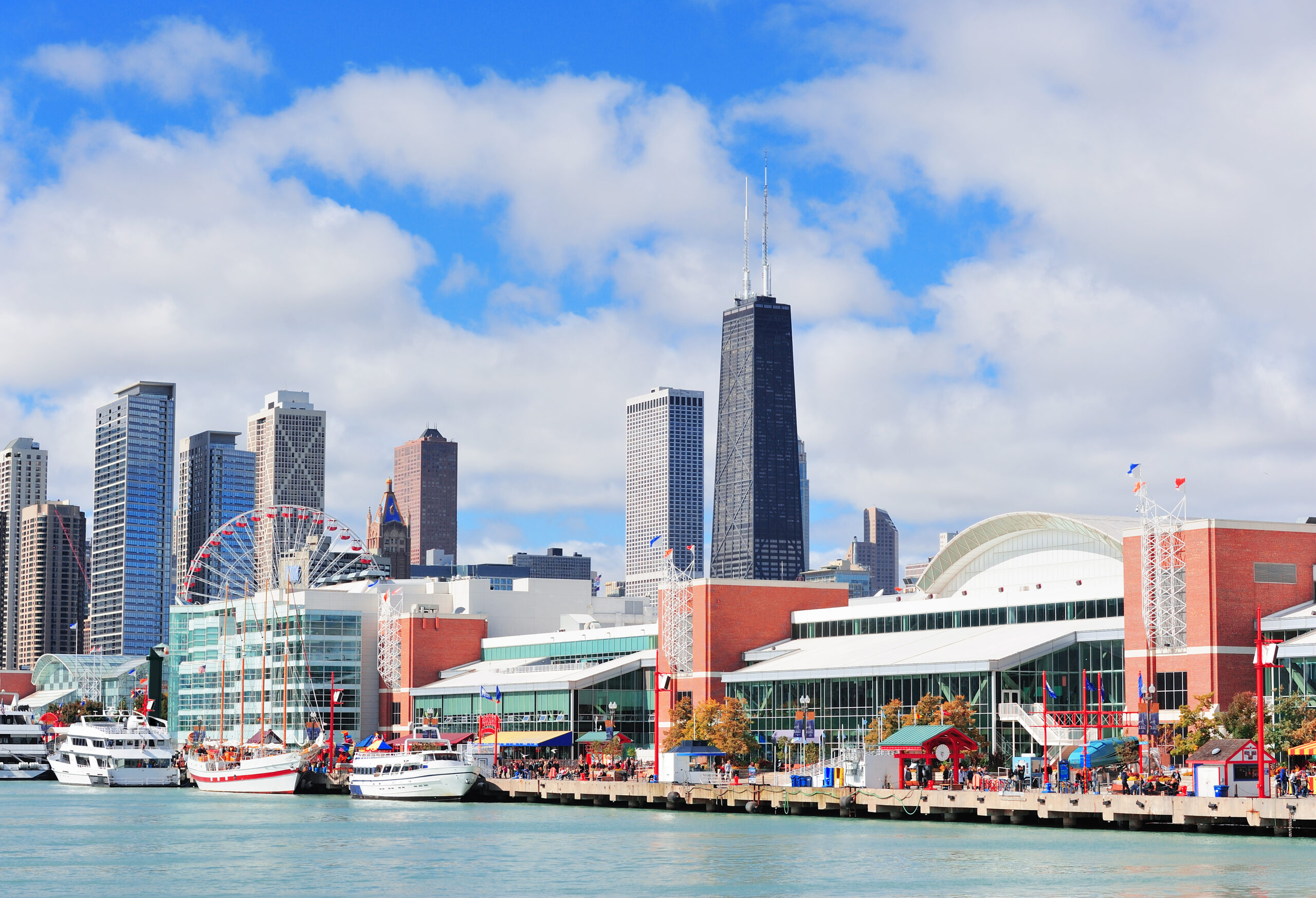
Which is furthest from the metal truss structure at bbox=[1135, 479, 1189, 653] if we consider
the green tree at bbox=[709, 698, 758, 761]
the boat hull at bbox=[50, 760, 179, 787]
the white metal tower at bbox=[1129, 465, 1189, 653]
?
the boat hull at bbox=[50, 760, 179, 787]

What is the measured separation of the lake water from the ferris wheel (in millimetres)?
74370

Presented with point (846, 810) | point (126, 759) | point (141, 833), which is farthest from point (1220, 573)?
point (126, 759)

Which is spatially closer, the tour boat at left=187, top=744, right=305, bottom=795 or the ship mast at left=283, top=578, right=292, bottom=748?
the tour boat at left=187, top=744, right=305, bottom=795

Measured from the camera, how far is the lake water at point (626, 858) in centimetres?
6669

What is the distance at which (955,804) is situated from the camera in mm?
93688

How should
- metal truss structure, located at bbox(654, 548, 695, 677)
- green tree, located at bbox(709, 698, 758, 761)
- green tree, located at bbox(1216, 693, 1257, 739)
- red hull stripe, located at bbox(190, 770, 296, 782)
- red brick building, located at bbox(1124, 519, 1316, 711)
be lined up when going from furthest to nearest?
red hull stripe, located at bbox(190, 770, 296, 782) → metal truss structure, located at bbox(654, 548, 695, 677) → green tree, located at bbox(709, 698, 758, 761) → red brick building, located at bbox(1124, 519, 1316, 711) → green tree, located at bbox(1216, 693, 1257, 739)

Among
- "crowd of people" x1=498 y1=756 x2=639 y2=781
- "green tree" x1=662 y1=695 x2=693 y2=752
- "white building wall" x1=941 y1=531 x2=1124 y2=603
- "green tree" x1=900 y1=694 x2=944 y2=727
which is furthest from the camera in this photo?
"green tree" x1=662 y1=695 x2=693 y2=752

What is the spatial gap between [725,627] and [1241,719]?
171 feet

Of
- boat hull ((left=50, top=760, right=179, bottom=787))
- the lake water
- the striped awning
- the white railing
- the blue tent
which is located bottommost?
boat hull ((left=50, top=760, right=179, bottom=787))

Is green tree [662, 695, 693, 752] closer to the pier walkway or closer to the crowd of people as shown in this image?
the crowd of people

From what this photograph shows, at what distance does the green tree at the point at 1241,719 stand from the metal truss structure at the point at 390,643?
320 ft

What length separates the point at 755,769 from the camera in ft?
390

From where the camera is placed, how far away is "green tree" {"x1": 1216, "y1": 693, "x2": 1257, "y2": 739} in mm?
92963

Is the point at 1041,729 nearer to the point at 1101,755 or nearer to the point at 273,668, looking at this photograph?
the point at 1101,755
